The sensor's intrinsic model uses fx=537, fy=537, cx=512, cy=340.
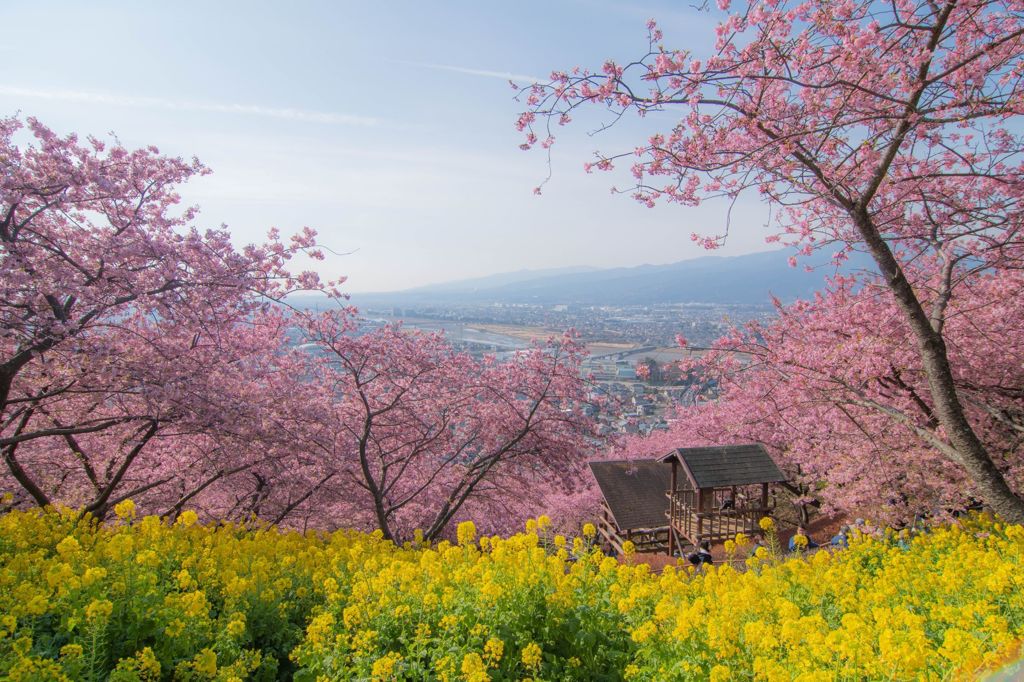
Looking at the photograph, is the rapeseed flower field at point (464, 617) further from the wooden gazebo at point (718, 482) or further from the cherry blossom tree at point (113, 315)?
the wooden gazebo at point (718, 482)

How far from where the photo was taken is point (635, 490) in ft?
64.4

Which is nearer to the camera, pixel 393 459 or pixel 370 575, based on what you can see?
pixel 370 575

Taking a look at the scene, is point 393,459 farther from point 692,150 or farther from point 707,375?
point 692,150

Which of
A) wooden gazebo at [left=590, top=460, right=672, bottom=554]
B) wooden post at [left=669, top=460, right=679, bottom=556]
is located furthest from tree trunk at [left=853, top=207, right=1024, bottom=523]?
wooden gazebo at [left=590, top=460, right=672, bottom=554]

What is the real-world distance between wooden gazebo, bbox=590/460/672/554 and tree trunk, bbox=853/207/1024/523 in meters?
12.0

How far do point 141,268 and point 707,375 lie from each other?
874cm

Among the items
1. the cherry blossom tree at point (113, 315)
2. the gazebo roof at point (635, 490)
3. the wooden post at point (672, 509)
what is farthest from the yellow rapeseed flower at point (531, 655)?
the gazebo roof at point (635, 490)

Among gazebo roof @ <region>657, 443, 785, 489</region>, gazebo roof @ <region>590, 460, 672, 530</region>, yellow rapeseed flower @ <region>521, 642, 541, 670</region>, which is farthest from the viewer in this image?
gazebo roof @ <region>590, 460, 672, 530</region>

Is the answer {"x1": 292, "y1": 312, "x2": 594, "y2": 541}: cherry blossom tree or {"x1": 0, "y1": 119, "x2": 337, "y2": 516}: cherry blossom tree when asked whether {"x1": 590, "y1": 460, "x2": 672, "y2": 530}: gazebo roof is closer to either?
{"x1": 292, "y1": 312, "x2": 594, "y2": 541}: cherry blossom tree

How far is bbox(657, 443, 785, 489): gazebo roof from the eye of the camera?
13.9 meters

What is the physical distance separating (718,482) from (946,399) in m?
8.21

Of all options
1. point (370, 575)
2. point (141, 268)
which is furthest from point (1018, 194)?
point (141, 268)

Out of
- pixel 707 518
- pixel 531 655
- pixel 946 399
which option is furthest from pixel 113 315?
pixel 707 518

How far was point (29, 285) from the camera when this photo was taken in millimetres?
6203
